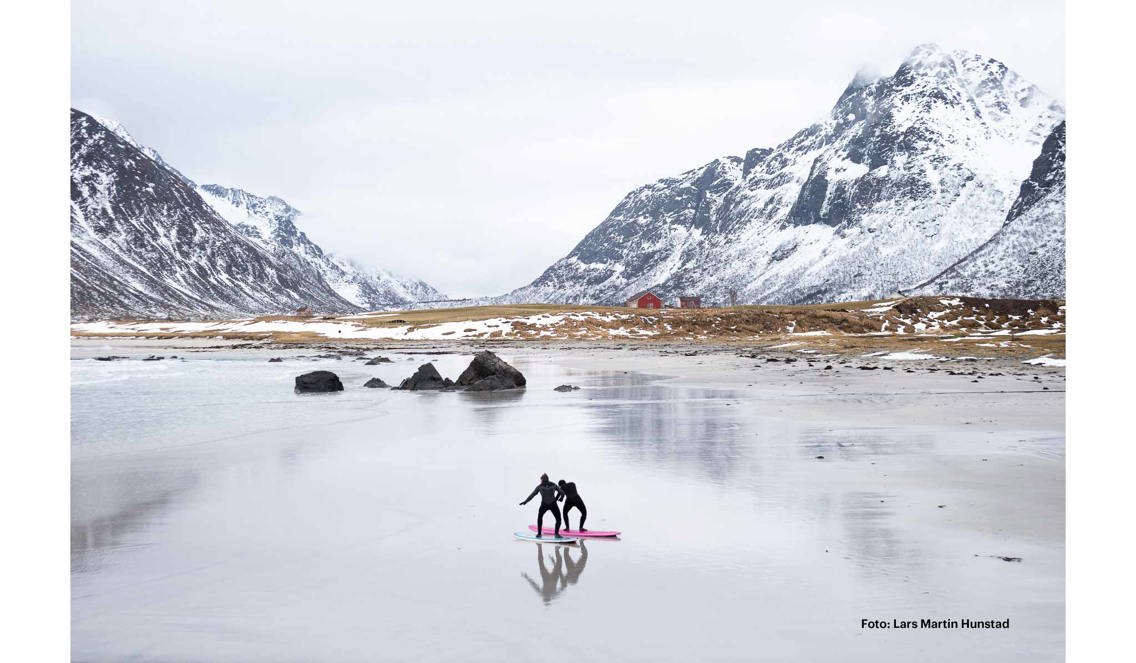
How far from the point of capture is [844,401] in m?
34.4

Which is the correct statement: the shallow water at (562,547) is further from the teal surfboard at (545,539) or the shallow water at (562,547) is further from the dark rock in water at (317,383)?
the dark rock in water at (317,383)

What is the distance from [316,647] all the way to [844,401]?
28394 millimetres

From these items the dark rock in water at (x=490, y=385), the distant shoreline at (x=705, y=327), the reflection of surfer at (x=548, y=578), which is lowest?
the reflection of surfer at (x=548, y=578)

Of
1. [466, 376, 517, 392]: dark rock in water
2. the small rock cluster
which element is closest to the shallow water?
the small rock cluster

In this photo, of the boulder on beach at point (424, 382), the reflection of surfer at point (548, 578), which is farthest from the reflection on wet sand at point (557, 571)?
the boulder on beach at point (424, 382)

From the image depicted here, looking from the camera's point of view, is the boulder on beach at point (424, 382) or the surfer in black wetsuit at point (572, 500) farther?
the boulder on beach at point (424, 382)

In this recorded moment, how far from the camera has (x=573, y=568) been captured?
1223 cm

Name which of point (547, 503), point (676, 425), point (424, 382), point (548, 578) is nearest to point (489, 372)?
point (424, 382)

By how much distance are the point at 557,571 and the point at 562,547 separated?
131cm

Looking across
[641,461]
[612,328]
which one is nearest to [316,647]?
[641,461]

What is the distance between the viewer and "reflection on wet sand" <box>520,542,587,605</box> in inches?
444

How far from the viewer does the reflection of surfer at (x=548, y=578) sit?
1114 cm

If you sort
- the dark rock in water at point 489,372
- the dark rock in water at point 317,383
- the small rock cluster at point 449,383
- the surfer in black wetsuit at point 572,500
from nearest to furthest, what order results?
the surfer in black wetsuit at point 572,500
the dark rock in water at point 317,383
the small rock cluster at point 449,383
the dark rock in water at point 489,372
